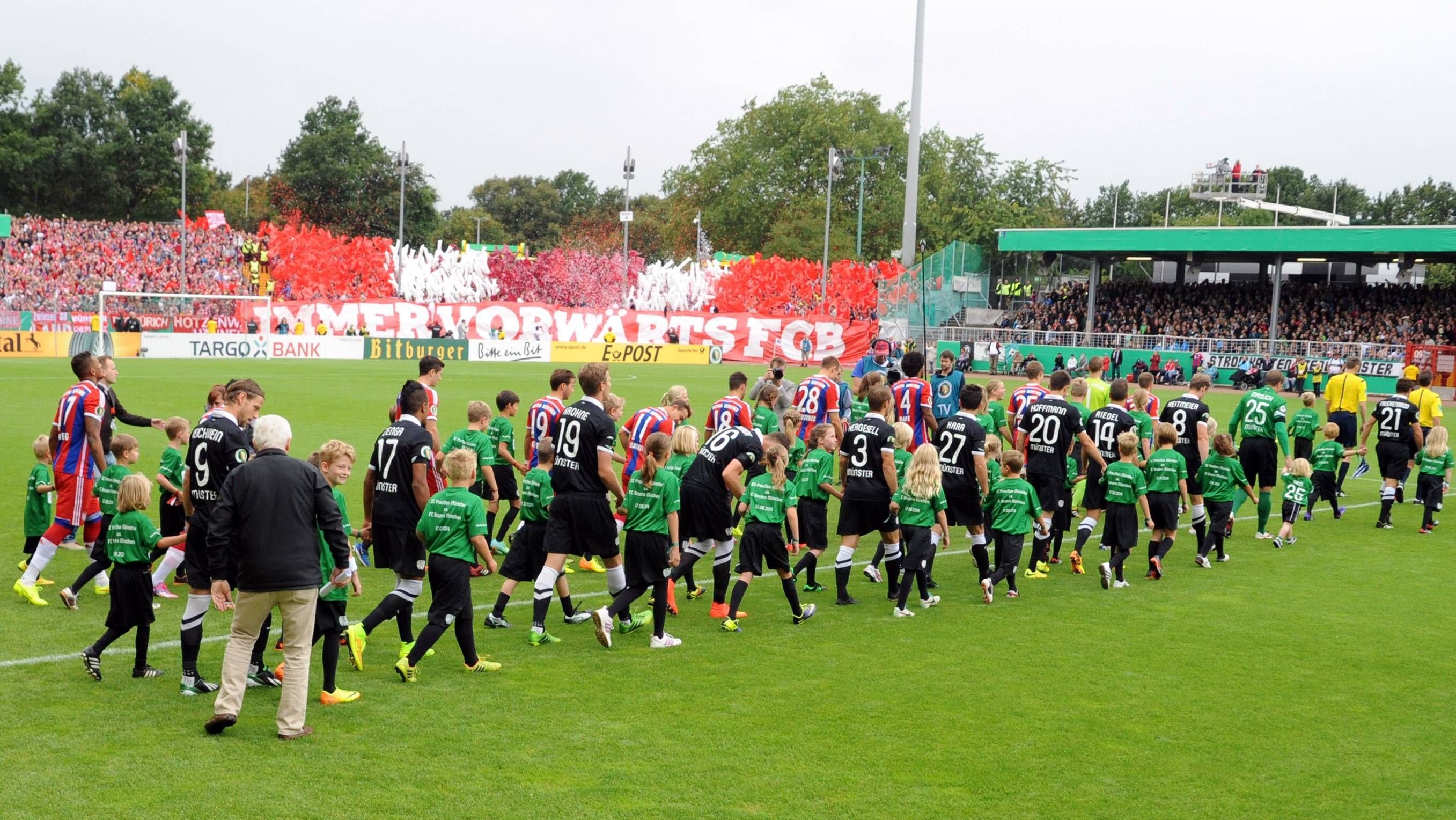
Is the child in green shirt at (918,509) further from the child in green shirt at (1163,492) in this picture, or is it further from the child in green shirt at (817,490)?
the child in green shirt at (1163,492)

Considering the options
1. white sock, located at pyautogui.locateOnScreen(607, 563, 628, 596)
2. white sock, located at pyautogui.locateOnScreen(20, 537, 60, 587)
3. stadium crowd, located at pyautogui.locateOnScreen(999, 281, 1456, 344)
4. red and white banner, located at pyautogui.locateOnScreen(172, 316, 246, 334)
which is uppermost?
stadium crowd, located at pyautogui.locateOnScreen(999, 281, 1456, 344)

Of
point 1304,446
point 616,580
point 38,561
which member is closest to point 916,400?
point 616,580

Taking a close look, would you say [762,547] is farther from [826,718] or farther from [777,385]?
[777,385]

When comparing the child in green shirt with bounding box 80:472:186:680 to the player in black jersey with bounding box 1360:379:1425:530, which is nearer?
the child in green shirt with bounding box 80:472:186:680

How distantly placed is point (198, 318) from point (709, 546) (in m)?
42.2

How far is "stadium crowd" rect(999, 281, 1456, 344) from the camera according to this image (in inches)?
1873

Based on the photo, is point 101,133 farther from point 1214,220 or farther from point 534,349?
point 1214,220

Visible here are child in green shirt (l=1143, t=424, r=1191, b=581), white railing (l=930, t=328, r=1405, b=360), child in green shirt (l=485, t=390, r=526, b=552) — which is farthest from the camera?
white railing (l=930, t=328, r=1405, b=360)

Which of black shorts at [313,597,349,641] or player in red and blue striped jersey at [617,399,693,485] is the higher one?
player in red and blue striped jersey at [617,399,693,485]

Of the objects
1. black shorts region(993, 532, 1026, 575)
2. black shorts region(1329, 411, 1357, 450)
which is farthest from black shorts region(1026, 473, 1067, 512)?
black shorts region(1329, 411, 1357, 450)

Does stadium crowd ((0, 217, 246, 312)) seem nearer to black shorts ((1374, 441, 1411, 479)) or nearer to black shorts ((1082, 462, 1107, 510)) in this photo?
black shorts ((1082, 462, 1107, 510))

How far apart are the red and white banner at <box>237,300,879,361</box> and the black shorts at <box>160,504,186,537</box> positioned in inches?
1636

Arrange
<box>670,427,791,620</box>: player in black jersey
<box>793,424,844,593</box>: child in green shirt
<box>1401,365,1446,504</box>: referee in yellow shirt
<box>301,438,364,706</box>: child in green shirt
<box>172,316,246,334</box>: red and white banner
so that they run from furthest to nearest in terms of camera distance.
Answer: <box>172,316,246,334</box>: red and white banner < <box>1401,365,1446,504</box>: referee in yellow shirt < <box>793,424,844,593</box>: child in green shirt < <box>670,427,791,620</box>: player in black jersey < <box>301,438,364,706</box>: child in green shirt

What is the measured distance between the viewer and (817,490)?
10930 millimetres
